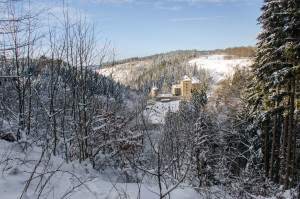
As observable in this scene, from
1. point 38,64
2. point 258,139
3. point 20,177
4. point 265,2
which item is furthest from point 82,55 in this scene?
point 258,139

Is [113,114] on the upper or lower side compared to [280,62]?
lower

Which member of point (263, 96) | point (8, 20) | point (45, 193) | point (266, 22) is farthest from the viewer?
point (263, 96)

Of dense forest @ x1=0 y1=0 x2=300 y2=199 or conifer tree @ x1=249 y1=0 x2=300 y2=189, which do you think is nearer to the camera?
dense forest @ x1=0 y1=0 x2=300 y2=199

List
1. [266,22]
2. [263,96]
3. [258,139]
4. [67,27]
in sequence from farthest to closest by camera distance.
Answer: [258,139] → [263,96] → [266,22] → [67,27]

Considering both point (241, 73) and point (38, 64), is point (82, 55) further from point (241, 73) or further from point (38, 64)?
point (241, 73)

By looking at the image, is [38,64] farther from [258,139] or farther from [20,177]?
[258,139]

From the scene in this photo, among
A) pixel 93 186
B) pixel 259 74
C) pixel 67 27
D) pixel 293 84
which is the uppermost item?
pixel 67 27

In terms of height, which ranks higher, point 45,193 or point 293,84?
point 293,84

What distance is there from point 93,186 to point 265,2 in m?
10.6

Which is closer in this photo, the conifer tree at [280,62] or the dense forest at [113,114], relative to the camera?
the dense forest at [113,114]

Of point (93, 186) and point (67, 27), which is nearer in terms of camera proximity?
point (93, 186)

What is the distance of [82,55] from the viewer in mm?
5078

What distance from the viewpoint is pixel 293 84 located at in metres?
7.34

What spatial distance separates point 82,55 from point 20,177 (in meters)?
3.60
